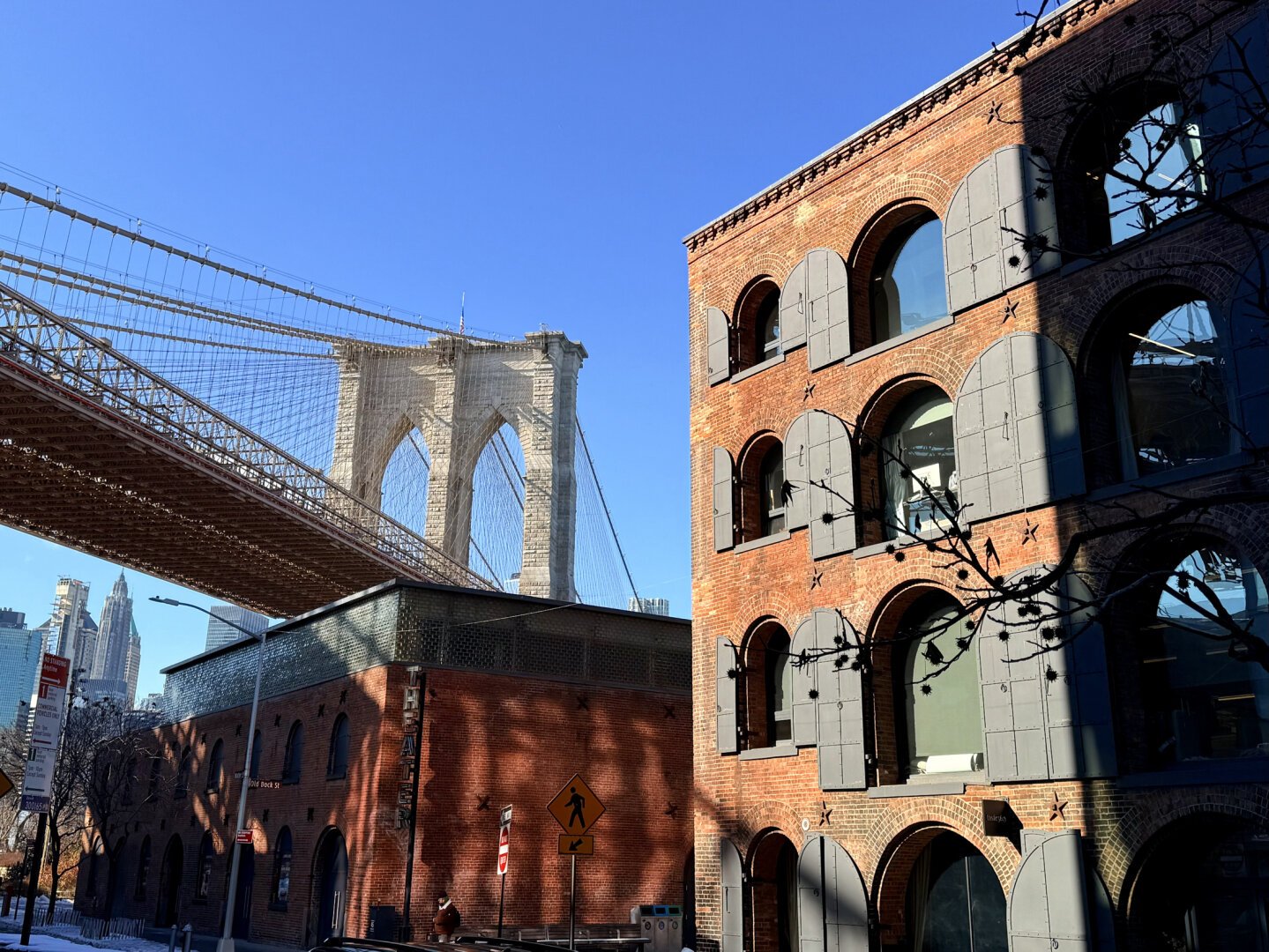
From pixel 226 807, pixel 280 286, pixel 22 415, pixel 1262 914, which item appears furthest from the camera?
pixel 280 286

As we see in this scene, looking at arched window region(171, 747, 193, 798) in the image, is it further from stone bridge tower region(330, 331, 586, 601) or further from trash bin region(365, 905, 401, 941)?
stone bridge tower region(330, 331, 586, 601)

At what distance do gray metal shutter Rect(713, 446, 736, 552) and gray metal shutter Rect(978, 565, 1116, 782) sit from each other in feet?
18.2

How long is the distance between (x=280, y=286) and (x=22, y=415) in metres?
33.2

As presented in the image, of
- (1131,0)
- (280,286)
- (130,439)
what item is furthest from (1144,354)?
(280,286)

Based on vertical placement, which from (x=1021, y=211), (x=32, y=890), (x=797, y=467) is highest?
(x=1021, y=211)

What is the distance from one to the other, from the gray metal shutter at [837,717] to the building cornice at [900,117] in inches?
291

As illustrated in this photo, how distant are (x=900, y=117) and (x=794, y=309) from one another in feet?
11.1

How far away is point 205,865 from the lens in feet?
116

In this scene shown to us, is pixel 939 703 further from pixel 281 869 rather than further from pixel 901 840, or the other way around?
pixel 281 869

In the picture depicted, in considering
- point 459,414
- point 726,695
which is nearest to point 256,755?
point 726,695

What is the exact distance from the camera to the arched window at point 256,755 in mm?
33438

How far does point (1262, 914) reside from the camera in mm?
12617

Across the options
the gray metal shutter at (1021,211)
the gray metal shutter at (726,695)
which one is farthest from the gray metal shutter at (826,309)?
the gray metal shutter at (726,695)

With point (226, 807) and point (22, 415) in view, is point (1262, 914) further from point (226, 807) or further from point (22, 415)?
point (22, 415)
